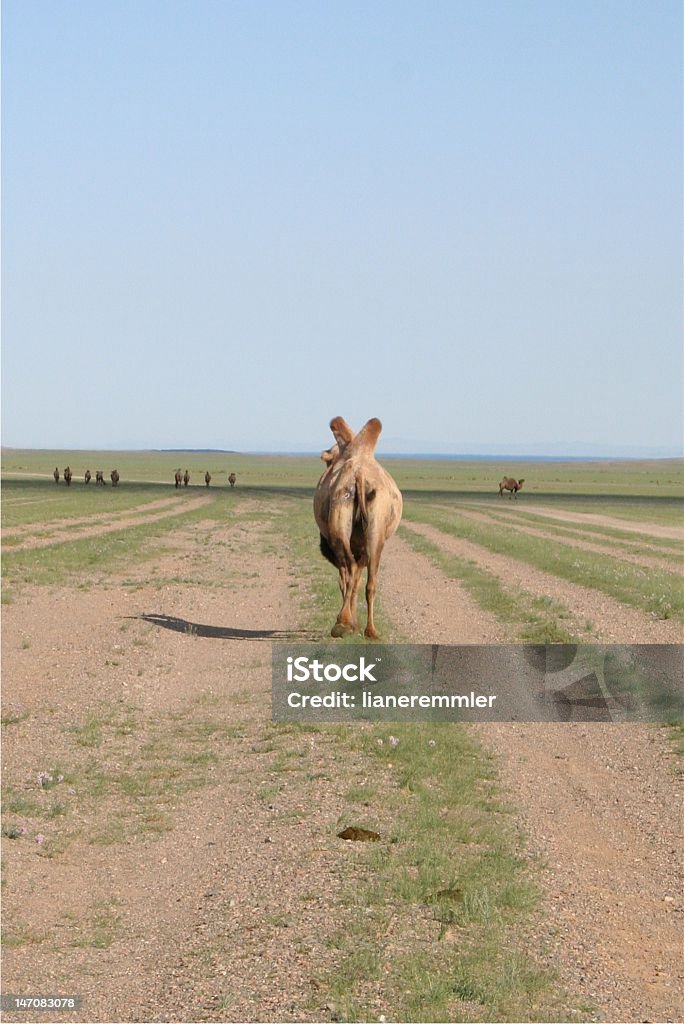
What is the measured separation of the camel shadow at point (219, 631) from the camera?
1825 centimetres

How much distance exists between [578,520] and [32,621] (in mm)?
40636

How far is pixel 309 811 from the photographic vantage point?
32.2 ft

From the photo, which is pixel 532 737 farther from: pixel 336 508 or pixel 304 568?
pixel 304 568

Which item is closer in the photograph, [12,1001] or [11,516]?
[12,1001]

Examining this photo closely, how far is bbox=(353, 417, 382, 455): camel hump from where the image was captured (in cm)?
1709

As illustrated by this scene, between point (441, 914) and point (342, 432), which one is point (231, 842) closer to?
point (441, 914)

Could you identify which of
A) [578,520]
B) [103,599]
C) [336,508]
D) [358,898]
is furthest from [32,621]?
[578,520]

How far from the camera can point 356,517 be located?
16.4m

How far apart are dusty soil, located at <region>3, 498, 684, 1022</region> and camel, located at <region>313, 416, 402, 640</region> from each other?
174 centimetres

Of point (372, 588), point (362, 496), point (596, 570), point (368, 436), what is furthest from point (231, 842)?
point (596, 570)

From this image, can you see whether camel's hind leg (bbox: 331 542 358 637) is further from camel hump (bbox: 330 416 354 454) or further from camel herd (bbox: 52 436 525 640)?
camel hump (bbox: 330 416 354 454)

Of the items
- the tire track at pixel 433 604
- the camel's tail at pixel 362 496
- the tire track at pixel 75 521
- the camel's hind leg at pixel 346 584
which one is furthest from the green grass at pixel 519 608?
the tire track at pixel 75 521

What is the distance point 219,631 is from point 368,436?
15.9 ft

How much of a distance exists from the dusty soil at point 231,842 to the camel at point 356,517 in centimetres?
174
